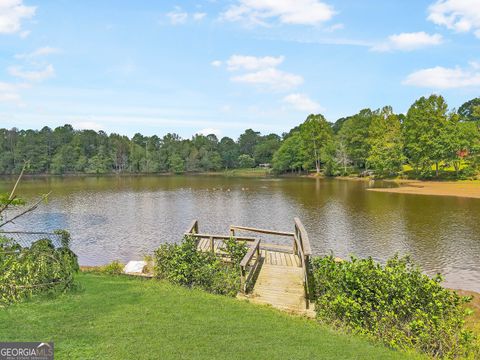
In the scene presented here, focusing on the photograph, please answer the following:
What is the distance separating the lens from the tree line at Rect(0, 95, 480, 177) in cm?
6069

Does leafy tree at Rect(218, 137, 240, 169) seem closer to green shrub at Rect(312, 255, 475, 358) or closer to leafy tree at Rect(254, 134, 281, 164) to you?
leafy tree at Rect(254, 134, 281, 164)

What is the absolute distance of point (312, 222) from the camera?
92.9 ft

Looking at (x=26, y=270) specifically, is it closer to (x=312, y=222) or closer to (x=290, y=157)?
(x=312, y=222)

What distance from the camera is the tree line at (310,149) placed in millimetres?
60688

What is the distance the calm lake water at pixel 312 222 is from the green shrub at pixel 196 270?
25.2 feet

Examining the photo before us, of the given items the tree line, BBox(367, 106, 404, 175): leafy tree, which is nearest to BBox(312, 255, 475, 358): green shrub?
the tree line

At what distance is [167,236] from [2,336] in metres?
17.6

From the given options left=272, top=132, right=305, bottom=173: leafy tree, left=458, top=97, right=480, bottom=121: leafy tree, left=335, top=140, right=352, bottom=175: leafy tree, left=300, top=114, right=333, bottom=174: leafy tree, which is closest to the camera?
left=335, top=140, right=352, bottom=175: leafy tree

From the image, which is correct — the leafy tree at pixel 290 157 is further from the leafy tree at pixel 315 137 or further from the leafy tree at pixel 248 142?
the leafy tree at pixel 248 142

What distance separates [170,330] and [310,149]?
82529mm

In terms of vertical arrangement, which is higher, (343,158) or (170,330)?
(343,158)

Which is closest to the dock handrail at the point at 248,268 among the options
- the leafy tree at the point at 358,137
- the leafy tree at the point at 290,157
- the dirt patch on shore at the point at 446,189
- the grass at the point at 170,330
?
the grass at the point at 170,330

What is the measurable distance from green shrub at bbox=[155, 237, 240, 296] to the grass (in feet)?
3.49

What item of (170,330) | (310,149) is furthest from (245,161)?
(170,330)
